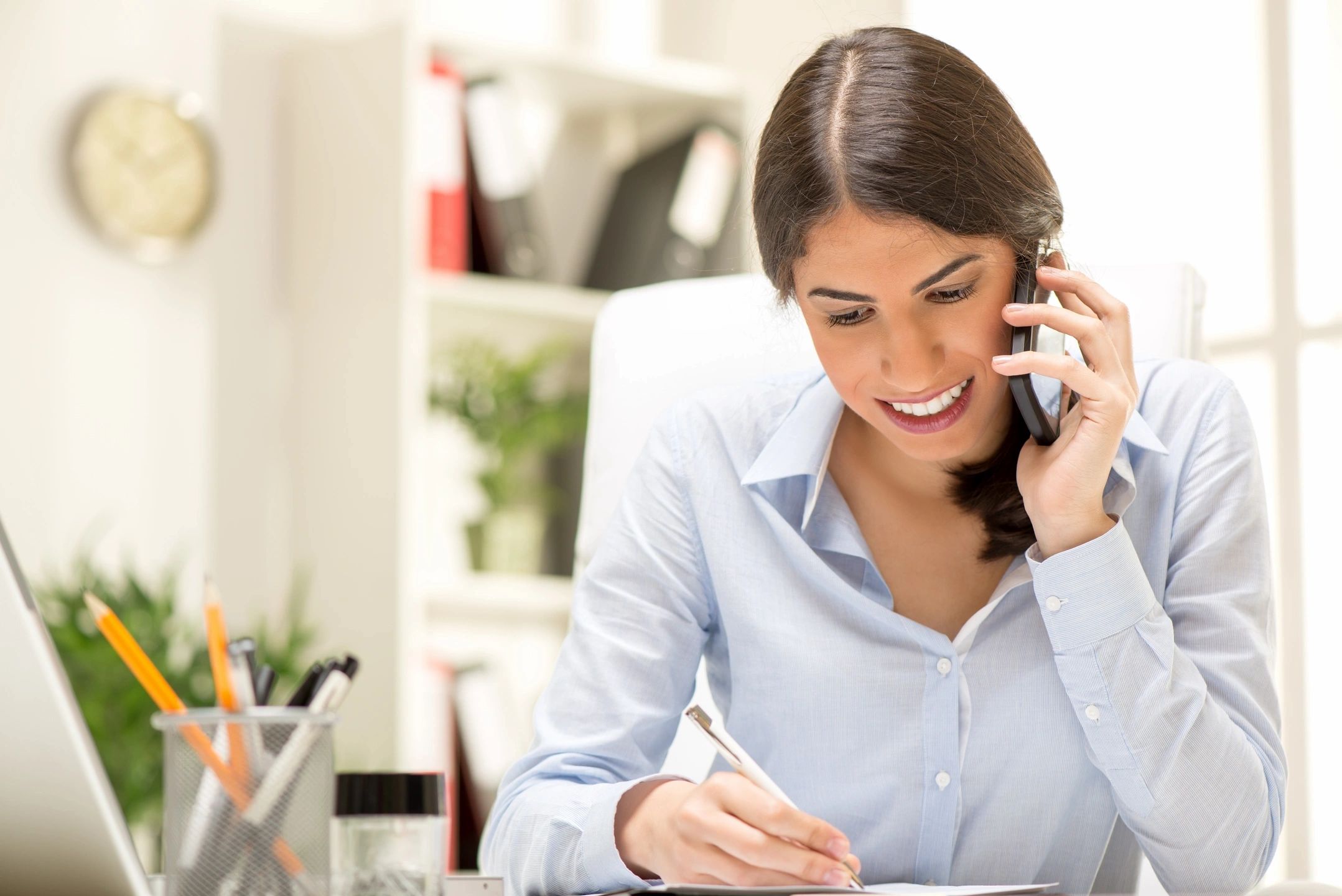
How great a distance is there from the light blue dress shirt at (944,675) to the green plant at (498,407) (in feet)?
4.59

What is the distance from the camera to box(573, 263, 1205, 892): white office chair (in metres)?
1.41

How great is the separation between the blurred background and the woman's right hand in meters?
1.48

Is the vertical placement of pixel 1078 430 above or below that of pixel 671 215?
below

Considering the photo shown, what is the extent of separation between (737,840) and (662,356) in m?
0.71

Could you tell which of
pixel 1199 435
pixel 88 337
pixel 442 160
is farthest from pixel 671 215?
pixel 1199 435

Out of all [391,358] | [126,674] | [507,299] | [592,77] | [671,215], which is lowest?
[126,674]

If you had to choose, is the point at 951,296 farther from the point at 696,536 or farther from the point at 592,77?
the point at 592,77

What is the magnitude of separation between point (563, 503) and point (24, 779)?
7.40 feet

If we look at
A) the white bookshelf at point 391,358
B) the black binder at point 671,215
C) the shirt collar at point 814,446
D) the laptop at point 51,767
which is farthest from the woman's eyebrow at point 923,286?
the black binder at point 671,215

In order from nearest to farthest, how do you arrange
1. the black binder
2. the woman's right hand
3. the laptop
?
the laptop → the woman's right hand → the black binder

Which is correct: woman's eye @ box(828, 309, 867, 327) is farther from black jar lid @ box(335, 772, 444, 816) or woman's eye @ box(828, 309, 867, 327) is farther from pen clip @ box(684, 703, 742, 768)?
black jar lid @ box(335, 772, 444, 816)

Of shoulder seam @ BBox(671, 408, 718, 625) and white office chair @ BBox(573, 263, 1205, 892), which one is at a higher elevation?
white office chair @ BBox(573, 263, 1205, 892)

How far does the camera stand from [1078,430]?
42.3 inches

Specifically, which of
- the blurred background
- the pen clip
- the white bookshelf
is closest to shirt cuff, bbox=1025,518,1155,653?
the pen clip
